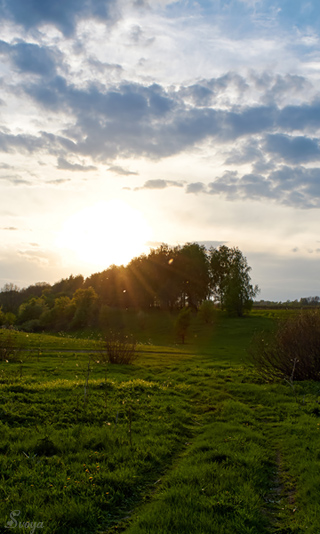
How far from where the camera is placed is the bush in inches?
778

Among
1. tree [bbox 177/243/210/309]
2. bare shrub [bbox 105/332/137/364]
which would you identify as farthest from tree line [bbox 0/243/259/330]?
bare shrub [bbox 105/332/137/364]

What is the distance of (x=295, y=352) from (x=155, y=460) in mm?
13374

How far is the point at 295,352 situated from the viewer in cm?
2003

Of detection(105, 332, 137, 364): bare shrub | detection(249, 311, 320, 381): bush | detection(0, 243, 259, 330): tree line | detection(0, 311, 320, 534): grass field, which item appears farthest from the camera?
detection(0, 243, 259, 330): tree line

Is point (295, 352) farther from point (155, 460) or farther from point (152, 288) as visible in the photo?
point (152, 288)

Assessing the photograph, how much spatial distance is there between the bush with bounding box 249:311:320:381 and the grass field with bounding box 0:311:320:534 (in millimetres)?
3338

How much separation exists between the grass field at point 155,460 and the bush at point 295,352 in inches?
131

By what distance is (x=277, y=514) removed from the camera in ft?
21.4

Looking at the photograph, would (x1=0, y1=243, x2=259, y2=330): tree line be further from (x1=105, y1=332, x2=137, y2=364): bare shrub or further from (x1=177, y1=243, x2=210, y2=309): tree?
(x1=105, y1=332, x2=137, y2=364): bare shrub

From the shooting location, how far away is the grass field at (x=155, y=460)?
6011 millimetres

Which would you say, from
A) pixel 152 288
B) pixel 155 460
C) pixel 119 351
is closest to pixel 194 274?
pixel 152 288

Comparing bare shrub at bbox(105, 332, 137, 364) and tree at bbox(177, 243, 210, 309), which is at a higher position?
tree at bbox(177, 243, 210, 309)

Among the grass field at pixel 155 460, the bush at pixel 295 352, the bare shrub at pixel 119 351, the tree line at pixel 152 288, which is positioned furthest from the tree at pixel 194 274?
the grass field at pixel 155 460

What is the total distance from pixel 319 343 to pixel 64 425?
44.0 ft
